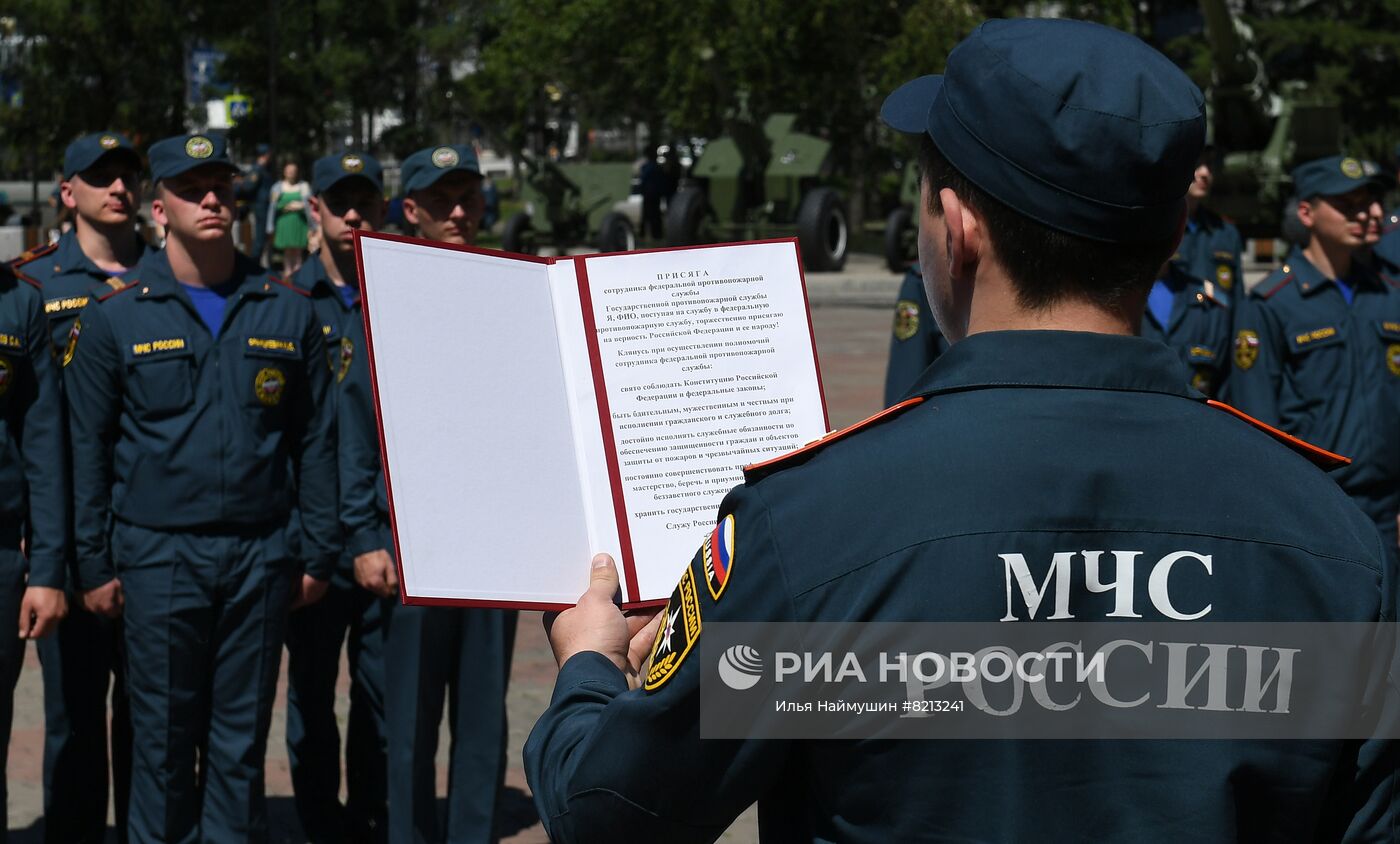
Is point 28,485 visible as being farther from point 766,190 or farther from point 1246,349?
point 766,190

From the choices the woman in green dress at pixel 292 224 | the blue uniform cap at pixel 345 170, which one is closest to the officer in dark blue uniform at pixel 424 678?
the blue uniform cap at pixel 345 170

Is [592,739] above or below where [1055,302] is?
below

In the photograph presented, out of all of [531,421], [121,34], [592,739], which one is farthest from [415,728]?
[121,34]

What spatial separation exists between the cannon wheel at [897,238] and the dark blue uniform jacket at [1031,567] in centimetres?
2277

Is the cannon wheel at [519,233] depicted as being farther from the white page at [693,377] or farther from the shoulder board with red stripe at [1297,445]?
the shoulder board with red stripe at [1297,445]

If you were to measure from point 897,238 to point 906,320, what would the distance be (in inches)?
715

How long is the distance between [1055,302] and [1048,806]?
47cm

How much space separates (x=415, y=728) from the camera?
4801mm

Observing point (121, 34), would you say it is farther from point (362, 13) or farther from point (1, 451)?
point (1, 451)

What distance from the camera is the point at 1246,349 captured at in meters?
6.01

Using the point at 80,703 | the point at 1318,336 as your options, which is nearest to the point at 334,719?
the point at 80,703

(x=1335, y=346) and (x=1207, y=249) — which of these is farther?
(x=1207, y=249)

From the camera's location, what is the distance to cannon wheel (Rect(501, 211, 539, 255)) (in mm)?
26078

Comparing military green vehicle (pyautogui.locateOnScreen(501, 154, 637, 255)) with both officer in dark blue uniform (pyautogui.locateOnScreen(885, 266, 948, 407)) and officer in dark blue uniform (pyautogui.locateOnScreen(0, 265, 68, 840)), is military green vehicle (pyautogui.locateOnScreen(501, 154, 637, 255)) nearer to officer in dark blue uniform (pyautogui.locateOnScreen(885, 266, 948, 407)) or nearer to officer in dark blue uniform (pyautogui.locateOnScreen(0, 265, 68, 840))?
officer in dark blue uniform (pyautogui.locateOnScreen(885, 266, 948, 407))
